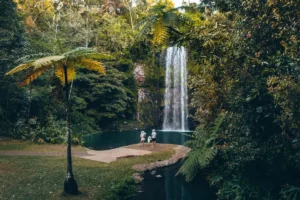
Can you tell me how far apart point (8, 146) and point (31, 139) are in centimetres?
219

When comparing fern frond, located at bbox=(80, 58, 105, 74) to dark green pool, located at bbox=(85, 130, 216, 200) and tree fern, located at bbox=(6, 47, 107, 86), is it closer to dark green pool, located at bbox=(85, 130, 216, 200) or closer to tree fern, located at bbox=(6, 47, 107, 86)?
tree fern, located at bbox=(6, 47, 107, 86)

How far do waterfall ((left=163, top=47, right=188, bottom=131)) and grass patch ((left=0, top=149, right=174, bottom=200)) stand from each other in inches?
595

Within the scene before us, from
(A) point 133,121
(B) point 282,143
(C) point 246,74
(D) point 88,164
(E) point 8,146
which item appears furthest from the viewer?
(A) point 133,121

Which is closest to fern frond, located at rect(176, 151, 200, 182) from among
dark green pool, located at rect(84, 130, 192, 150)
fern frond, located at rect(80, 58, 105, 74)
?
fern frond, located at rect(80, 58, 105, 74)

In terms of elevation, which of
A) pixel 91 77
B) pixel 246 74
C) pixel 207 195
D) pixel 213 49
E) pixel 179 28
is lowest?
pixel 207 195

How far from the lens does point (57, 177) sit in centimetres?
971

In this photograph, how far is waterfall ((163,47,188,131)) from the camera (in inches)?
1095

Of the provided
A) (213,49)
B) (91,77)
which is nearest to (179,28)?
(213,49)

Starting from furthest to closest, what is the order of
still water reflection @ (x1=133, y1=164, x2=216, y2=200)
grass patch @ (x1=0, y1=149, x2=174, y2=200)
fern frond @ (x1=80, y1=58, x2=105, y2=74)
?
still water reflection @ (x1=133, y1=164, x2=216, y2=200)
fern frond @ (x1=80, y1=58, x2=105, y2=74)
grass patch @ (x1=0, y1=149, x2=174, y2=200)

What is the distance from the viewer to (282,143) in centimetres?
511

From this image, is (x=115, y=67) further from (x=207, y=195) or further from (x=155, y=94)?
(x=207, y=195)

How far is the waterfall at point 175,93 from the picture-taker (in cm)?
2781

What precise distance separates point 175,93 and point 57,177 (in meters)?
20.0

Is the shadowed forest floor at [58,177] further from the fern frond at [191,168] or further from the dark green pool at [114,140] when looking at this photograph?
the dark green pool at [114,140]
